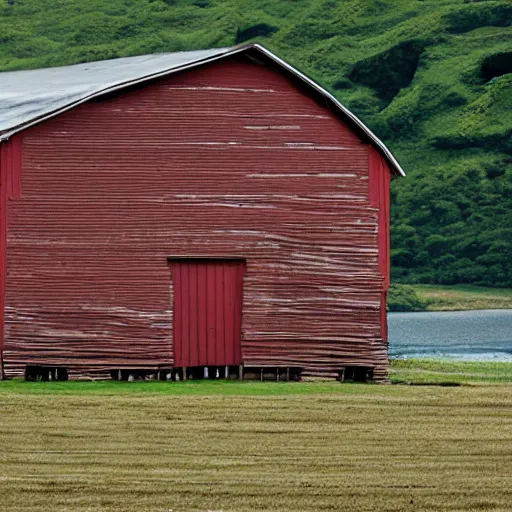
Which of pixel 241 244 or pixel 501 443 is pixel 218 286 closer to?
pixel 241 244

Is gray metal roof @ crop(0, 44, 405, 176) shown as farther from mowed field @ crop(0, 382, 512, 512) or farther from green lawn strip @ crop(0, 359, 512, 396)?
mowed field @ crop(0, 382, 512, 512)

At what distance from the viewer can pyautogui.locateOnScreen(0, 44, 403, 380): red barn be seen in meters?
32.2

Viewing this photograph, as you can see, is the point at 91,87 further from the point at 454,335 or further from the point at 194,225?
the point at 454,335

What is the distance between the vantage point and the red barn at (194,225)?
3222 centimetres

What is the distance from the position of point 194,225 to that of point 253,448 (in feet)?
39.5

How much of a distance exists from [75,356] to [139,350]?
1.36 metres

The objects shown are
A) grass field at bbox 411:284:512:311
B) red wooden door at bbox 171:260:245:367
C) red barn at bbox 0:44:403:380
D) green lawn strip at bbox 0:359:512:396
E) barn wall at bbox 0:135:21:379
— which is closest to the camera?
green lawn strip at bbox 0:359:512:396

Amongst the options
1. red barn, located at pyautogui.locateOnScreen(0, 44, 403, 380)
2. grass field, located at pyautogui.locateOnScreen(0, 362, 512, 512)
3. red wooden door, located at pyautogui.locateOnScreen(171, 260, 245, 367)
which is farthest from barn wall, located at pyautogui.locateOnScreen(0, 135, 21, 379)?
red wooden door, located at pyautogui.locateOnScreen(171, 260, 245, 367)

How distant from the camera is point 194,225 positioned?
1298 inches

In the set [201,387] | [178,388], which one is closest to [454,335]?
[201,387]

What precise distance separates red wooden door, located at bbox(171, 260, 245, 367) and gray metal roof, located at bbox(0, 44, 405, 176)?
13.0 feet

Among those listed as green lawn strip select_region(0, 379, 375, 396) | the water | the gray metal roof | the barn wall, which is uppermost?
the gray metal roof

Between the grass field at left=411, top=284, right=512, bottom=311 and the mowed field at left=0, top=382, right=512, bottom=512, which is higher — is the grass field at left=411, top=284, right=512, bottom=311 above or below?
above

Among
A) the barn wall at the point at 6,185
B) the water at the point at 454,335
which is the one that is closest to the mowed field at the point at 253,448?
the barn wall at the point at 6,185
